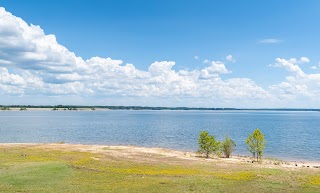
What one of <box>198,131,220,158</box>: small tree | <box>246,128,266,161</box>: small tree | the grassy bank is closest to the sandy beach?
<box>198,131,220,158</box>: small tree

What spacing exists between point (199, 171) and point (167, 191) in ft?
46.6

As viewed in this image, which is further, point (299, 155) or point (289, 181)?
point (299, 155)

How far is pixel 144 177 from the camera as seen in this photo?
43.7 meters

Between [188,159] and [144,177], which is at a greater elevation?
[144,177]

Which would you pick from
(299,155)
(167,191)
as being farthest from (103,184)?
(299,155)

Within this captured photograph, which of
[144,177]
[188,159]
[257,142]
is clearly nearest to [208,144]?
[188,159]

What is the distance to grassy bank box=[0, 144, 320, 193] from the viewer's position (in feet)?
123

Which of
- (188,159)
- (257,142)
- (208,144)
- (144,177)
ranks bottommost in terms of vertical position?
(188,159)

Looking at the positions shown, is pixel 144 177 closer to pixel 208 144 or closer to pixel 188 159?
pixel 188 159

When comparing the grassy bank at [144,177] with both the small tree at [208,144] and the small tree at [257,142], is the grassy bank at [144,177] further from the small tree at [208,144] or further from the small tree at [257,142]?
the small tree at [208,144]

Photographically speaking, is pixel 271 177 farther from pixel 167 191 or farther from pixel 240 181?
pixel 167 191

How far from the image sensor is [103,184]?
128ft

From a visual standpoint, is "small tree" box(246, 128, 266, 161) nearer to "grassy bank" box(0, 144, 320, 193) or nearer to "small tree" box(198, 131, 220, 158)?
"small tree" box(198, 131, 220, 158)

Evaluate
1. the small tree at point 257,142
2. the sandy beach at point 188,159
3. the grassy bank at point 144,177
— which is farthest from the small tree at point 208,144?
the grassy bank at point 144,177
